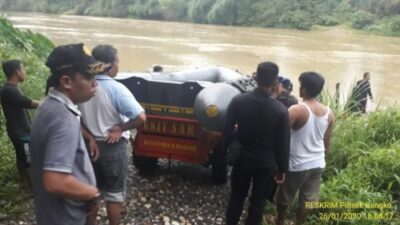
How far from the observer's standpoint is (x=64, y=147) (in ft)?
5.89

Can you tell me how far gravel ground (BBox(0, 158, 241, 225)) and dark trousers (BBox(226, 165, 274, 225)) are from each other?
51cm

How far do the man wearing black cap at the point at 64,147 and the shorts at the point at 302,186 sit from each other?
2115 millimetres

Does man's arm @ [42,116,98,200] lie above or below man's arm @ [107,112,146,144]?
above

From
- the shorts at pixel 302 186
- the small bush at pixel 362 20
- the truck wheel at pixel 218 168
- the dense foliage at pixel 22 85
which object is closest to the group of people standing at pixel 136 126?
the shorts at pixel 302 186

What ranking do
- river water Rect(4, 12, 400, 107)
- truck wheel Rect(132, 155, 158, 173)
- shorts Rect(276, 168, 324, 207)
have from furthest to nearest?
river water Rect(4, 12, 400, 107)
truck wheel Rect(132, 155, 158, 173)
shorts Rect(276, 168, 324, 207)

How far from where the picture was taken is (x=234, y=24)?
5041 centimetres

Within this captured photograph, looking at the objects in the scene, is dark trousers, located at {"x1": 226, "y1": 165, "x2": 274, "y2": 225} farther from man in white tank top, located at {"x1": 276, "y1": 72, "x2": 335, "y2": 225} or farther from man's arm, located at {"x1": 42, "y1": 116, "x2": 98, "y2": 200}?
man's arm, located at {"x1": 42, "y1": 116, "x2": 98, "y2": 200}

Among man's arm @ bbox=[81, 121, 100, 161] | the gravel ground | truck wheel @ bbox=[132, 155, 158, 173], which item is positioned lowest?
the gravel ground

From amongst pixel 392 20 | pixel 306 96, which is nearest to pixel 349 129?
pixel 306 96

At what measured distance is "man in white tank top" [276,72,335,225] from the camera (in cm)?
353

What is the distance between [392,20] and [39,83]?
40845 mm

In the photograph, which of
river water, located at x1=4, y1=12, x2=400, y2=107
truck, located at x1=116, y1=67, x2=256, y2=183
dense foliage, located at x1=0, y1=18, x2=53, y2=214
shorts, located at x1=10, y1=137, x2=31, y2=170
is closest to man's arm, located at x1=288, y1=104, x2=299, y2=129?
truck, located at x1=116, y1=67, x2=256, y2=183

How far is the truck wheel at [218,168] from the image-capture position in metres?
4.83

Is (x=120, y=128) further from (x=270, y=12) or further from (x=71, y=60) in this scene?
(x=270, y=12)
